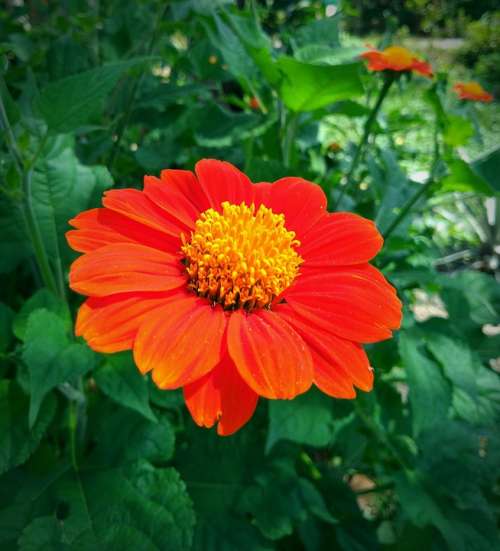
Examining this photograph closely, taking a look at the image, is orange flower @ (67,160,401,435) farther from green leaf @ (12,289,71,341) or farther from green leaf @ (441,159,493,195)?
green leaf @ (441,159,493,195)

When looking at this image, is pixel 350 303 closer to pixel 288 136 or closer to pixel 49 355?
pixel 49 355

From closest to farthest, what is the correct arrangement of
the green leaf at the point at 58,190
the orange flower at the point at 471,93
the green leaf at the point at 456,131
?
the green leaf at the point at 58,190
the green leaf at the point at 456,131
the orange flower at the point at 471,93

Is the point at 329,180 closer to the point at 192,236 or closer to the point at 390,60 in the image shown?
the point at 390,60

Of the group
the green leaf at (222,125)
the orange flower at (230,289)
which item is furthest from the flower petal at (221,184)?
the green leaf at (222,125)

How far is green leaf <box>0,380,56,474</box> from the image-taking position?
30.1 inches

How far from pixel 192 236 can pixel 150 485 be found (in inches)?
18.8

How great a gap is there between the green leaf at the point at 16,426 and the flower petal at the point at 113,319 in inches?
11.5

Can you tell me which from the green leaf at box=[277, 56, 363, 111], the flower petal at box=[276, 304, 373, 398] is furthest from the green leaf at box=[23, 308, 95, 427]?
the green leaf at box=[277, 56, 363, 111]

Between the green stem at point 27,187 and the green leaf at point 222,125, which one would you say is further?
the green leaf at point 222,125

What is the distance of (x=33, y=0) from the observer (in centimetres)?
177

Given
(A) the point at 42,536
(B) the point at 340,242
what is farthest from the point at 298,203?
(A) the point at 42,536

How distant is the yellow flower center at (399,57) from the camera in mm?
1091

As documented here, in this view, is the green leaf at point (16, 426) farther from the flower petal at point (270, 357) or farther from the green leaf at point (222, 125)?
the green leaf at point (222, 125)

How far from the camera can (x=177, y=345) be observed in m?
0.57
